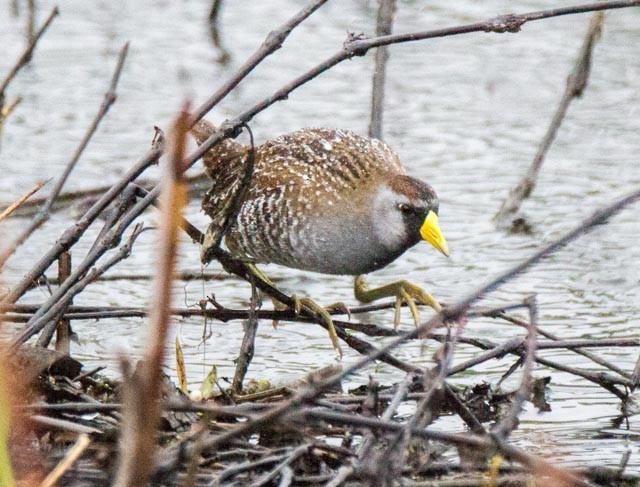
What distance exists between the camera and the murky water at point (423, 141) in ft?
15.4

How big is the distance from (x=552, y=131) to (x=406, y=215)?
1.92 m

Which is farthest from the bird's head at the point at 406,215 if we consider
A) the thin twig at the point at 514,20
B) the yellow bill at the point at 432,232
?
the thin twig at the point at 514,20

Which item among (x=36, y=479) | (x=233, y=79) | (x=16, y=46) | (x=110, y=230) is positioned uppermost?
(x=16, y=46)

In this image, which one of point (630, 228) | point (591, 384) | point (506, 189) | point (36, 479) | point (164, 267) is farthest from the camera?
point (506, 189)

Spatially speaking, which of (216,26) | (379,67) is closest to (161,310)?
(379,67)

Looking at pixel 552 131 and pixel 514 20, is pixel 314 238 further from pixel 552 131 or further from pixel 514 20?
pixel 552 131

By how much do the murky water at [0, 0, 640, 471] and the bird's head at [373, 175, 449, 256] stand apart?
1.63ft

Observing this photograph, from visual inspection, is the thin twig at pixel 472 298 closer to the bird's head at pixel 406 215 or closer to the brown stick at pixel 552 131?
the bird's head at pixel 406 215

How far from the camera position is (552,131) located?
19.6 feet

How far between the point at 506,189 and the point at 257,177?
2458 millimetres

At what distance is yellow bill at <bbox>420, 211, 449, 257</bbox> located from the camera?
4266 millimetres

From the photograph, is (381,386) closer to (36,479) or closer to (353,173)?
(353,173)

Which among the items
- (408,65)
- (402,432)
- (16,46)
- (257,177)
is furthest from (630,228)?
(16,46)

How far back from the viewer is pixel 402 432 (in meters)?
2.47
